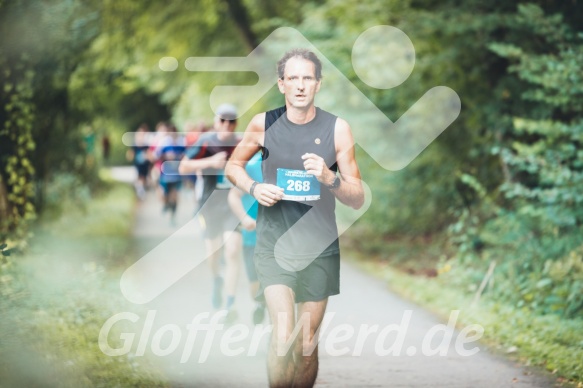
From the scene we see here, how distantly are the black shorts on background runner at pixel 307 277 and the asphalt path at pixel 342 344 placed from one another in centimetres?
148

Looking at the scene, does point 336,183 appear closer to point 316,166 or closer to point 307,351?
point 316,166

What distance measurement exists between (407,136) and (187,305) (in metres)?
5.39

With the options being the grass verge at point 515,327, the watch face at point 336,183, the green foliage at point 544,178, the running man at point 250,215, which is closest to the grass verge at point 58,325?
the running man at point 250,215

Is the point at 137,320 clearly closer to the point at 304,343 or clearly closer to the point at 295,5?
the point at 304,343

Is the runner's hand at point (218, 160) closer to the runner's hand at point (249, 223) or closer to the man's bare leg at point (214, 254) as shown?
the man's bare leg at point (214, 254)

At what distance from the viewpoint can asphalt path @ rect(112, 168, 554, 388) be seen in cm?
652

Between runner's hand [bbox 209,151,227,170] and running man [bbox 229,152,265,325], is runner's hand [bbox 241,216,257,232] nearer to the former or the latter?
running man [bbox 229,152,265,325]

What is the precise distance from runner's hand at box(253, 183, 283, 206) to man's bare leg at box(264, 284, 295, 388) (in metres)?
0.51

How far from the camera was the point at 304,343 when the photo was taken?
199 inches

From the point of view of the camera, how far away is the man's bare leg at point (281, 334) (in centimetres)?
489

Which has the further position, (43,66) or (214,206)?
(43,66)

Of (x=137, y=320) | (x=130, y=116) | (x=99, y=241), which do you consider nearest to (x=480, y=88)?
(x=137, y=320)

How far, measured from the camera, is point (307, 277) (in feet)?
16.6
